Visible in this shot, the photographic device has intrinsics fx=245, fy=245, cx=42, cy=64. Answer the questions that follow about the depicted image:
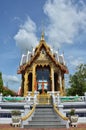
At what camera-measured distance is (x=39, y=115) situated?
896 inches

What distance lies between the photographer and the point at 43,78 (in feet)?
116

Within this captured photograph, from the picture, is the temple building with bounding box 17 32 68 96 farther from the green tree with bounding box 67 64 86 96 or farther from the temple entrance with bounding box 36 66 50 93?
the green tree with bounding box 67 64 86 96

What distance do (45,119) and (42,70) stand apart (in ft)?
47.2

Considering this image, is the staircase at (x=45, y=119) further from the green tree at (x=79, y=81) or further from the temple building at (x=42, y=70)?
the green tree at (x=79, y=81)

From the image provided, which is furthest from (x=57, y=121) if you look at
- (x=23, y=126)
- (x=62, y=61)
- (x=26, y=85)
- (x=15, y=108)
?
(x=62, y=61)

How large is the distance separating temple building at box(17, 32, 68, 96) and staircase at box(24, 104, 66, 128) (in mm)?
9837

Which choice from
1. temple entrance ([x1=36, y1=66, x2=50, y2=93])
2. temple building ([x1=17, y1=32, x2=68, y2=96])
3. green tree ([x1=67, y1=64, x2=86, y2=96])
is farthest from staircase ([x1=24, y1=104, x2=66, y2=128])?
green tree ([x1=67, y1=64, x2=86, y2=96])

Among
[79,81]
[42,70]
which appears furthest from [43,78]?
[79,81]

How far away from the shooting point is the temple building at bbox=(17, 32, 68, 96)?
34438 millimetres

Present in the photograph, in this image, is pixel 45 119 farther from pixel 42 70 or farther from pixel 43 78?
pixel 42 70

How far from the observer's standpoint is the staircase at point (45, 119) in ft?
67.5

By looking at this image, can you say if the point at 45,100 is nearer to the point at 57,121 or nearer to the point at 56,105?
the point at 56,105

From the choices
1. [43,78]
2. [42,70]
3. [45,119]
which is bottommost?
[45,119]

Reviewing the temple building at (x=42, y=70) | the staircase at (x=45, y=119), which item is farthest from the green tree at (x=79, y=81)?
the staircase at (x=45, y=119)
